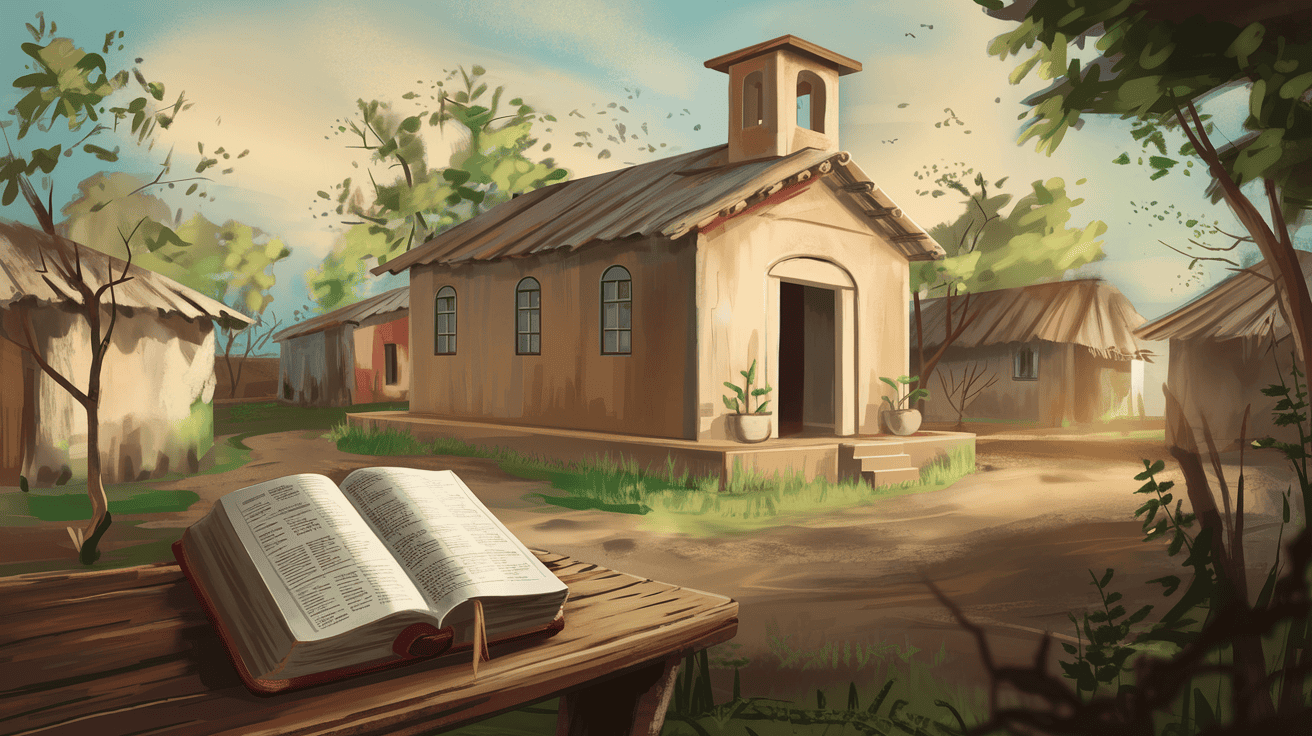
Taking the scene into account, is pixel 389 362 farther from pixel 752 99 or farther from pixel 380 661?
pixel 380 661

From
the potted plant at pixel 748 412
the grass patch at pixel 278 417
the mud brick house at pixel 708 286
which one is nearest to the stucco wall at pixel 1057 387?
the mud brick house at pixel 708 286

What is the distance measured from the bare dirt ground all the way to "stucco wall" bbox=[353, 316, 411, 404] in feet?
51.8

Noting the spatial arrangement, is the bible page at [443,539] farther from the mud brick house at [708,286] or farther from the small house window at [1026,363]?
the small house window at [1026,363]

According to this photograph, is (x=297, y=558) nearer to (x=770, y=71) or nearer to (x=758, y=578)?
(x=758, y=578)

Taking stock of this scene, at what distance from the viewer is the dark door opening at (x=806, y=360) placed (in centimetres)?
1288

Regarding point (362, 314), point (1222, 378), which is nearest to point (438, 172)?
point (362, 314)

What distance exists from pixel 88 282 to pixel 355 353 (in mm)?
16445

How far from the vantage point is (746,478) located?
9375 mm

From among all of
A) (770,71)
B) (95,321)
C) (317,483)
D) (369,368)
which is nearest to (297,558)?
(317,483)

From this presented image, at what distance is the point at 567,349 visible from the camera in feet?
39.2

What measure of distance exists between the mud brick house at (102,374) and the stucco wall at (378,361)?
1515 centimetres

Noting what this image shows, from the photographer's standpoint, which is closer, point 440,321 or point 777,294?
point 777,294

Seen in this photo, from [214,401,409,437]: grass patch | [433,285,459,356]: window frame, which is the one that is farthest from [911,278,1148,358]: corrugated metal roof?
[214,401,409,437]: grass patch

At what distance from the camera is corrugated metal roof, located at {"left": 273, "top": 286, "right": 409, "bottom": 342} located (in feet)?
85.6
